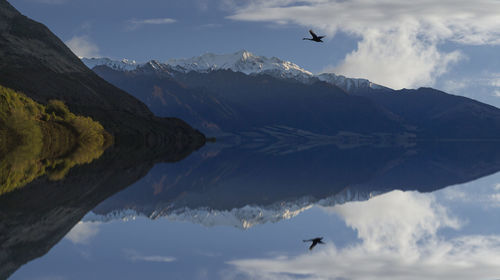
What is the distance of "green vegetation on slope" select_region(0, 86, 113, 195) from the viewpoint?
63.8 m

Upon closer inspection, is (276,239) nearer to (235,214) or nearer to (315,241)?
(315,241)

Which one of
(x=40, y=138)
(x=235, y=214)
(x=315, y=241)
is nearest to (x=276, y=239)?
(x=315, y=241)

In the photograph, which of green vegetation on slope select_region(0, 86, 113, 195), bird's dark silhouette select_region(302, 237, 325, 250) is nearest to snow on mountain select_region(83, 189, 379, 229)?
bird's dark silhouette select_region(302, 237, 325, 250)

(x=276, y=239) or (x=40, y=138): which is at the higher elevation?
(x=40, y=138)

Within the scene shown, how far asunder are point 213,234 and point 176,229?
7.16 feet

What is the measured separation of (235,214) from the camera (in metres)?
36.5

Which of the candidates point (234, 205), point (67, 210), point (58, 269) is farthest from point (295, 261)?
point (234, 205)

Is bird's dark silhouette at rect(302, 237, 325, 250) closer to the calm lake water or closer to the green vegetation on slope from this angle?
the calm lake water

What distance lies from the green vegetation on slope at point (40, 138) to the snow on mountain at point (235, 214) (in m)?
14.6

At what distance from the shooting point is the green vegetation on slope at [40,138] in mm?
63844

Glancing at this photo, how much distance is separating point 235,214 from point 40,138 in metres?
115

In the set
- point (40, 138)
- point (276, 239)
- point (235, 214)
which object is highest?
point (40, 138)

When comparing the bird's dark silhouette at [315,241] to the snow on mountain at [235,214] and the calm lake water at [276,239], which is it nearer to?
the calm lake water at [276,239]

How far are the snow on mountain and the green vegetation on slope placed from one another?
1459 cm
